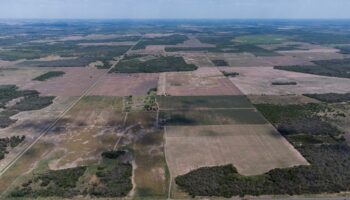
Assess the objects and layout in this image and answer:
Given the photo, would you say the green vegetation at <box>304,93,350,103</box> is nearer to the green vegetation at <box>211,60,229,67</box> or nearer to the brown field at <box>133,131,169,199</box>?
the brown field at <box>133,131,169,199</box>

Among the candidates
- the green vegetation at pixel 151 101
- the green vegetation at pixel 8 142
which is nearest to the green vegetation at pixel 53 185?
the green vegetation at pixel 8 142

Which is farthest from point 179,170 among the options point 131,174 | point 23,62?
point 23,62

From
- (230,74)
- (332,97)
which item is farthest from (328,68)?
(332,97)

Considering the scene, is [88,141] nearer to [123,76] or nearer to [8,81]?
[123,76]

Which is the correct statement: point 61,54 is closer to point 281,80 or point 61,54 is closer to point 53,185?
point 281,80

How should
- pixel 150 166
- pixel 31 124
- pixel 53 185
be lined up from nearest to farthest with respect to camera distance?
pixel 53 185, pixel 150 166, pixel 31 124

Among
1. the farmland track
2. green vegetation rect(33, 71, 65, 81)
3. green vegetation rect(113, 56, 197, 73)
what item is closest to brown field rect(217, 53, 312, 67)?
green vegetation rect(113, 56, 197, 73)
